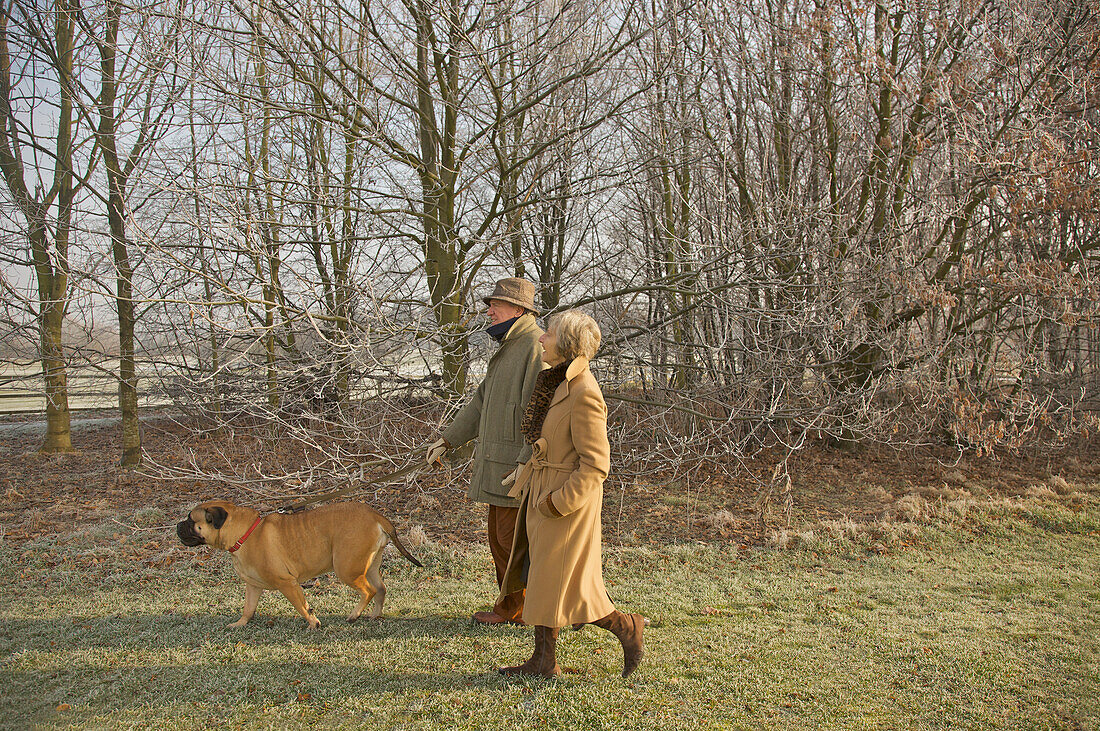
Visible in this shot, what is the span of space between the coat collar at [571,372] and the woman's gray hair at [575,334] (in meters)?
A: 0.03

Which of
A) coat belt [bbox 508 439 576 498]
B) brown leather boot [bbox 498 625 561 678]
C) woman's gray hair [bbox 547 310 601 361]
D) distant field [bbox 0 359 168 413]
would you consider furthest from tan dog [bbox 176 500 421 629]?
distant field [bbox 0 359 168 413]

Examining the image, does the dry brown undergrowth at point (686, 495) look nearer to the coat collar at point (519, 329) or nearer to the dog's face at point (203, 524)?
the dog's face at point (203, 524)

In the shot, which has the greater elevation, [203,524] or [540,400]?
[540,400]

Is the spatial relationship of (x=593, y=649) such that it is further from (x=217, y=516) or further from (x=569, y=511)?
(x=217, y=516)

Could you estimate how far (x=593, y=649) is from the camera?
3861 mm

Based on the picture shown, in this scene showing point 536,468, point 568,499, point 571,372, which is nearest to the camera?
point 568,499

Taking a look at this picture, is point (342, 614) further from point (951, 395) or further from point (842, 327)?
point (951, 395)

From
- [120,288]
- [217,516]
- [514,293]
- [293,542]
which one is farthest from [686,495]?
[120,288]

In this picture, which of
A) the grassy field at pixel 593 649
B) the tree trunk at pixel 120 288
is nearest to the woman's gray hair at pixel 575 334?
the grassy field at pixel 593 649

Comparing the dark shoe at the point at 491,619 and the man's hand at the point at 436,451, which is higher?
the man's hand at the point at 436,451

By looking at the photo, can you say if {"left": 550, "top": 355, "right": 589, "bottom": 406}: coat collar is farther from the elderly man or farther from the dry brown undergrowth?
the dry brown undergrowth

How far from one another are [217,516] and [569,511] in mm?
2100

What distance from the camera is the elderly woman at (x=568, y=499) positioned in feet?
10.3

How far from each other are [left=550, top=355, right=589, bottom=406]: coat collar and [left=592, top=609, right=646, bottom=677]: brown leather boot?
1.07 metres
